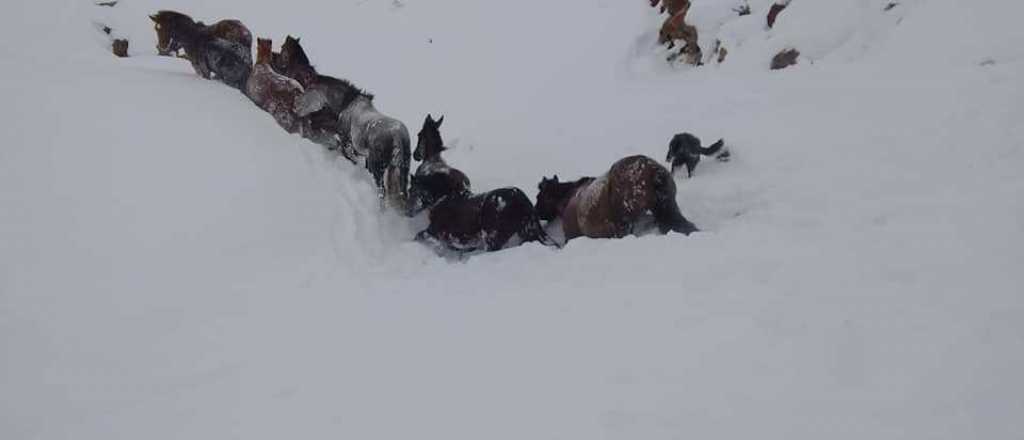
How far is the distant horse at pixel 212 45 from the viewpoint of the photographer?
938 cm

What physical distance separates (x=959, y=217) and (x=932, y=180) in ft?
2.48

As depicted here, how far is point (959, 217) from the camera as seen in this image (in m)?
4.02

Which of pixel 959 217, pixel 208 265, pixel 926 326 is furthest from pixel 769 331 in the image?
pixel 208 265

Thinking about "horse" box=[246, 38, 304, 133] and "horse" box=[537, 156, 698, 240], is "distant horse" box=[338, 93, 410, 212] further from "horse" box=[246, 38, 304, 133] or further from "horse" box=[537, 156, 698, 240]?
"horse" box=[537, 156, 698, 240]

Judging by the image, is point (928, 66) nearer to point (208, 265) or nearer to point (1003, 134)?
point (1003, 134)

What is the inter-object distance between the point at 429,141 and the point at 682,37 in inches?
179

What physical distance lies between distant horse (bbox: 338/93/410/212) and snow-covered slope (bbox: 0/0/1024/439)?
0.23m

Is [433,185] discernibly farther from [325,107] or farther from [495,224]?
[325,107]

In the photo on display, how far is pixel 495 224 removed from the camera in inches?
225

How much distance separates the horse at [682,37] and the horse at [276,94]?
199 inches

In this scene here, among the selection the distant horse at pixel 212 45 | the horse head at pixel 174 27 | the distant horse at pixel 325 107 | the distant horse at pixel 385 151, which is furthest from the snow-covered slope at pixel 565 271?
the horse head at pixel 174 27

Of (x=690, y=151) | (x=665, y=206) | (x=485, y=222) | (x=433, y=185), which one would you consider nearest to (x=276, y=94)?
(x=433, y=185)

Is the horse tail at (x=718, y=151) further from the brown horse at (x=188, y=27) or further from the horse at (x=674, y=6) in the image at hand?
the brown horse at (x=188, y=27)

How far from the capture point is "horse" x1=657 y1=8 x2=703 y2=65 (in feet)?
30.9
